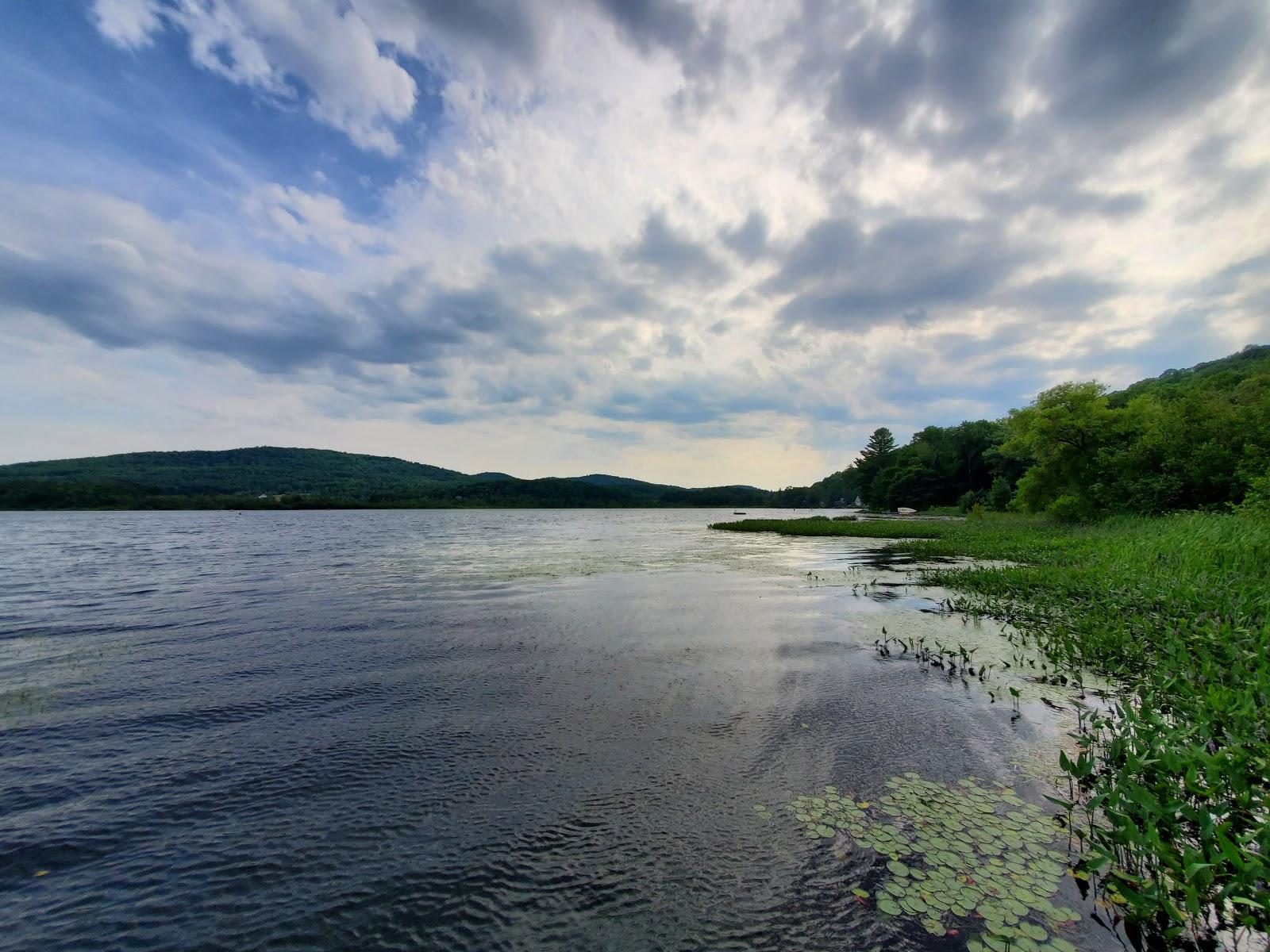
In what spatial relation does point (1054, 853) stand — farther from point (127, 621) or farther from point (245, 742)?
point (127, 621)

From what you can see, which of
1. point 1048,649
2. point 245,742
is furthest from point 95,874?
point 1048,649

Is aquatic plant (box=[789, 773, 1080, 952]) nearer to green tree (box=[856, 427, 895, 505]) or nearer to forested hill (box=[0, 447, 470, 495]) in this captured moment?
green tree (box=[856, 427, 895, 505])

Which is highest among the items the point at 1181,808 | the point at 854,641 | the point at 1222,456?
the point at 1222,456

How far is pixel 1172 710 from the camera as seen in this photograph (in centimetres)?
817

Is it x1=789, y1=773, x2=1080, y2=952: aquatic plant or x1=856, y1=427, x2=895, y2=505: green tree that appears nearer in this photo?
x1=789, y1=773, x2=1080, y2=952: aquatic plant

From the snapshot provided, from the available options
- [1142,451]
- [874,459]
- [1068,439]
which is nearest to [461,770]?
[1142,451]

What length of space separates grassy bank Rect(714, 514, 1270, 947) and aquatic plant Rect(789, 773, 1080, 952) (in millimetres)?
522

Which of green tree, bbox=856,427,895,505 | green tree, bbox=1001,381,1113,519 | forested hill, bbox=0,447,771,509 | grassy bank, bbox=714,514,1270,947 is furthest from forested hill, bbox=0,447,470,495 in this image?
grassy bank, bbox=714,514,1270,947

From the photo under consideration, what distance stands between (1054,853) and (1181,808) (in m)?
1.32

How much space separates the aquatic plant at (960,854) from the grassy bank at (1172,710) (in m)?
0.52

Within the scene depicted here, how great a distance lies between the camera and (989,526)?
159ft

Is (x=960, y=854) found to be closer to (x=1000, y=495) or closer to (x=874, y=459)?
(x=1000, y=495)

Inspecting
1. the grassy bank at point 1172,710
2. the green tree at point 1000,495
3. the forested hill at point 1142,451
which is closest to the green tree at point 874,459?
the green tree at point 1000,495

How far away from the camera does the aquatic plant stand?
14.8 feet
